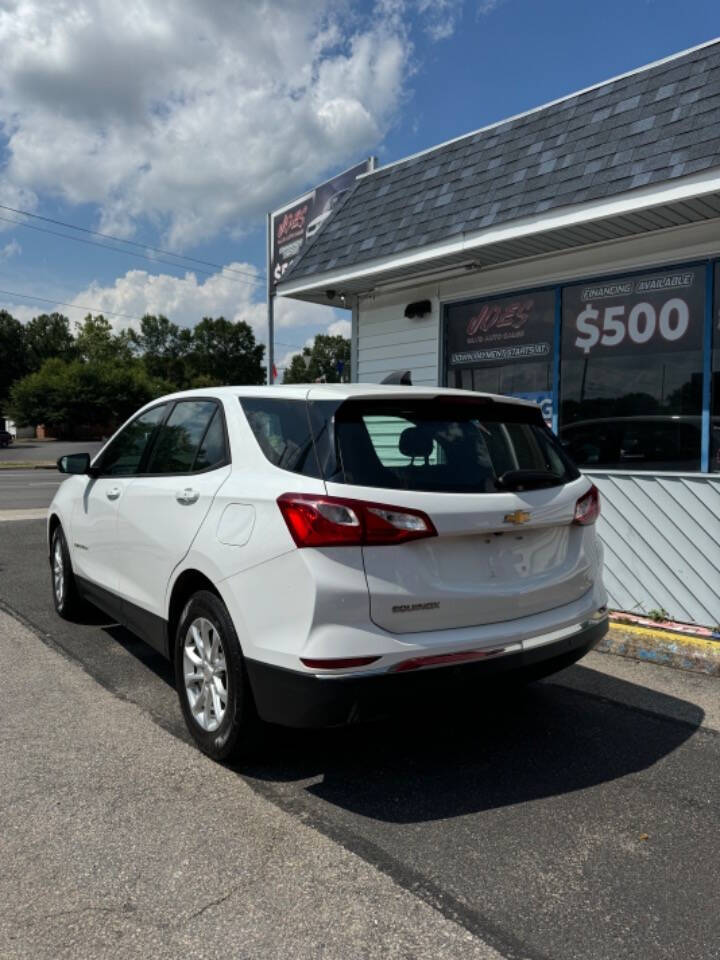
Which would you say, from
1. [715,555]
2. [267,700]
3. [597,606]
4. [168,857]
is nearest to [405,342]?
[715,555]

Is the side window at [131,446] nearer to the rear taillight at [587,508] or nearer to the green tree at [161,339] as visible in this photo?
the rear taillight at [587,508]

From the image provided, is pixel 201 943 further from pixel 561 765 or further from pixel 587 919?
pixel 561 765

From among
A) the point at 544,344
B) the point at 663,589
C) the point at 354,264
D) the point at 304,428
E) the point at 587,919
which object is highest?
the point at 354,264

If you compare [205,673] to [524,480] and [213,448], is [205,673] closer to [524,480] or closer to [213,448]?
[213,448]

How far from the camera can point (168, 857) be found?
2688 millimetres

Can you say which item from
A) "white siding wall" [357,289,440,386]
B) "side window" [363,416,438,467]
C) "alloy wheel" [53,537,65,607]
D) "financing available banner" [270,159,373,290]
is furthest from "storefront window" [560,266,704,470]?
"financing available banner" [270,159,373,290]

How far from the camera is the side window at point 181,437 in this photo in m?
3.93

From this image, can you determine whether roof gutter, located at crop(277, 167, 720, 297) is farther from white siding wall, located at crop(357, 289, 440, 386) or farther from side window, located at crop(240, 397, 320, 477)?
side window, located at crop(240, 397, 320, 477)

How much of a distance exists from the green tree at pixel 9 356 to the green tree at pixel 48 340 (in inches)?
42.9

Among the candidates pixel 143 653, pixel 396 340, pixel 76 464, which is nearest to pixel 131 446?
pixel 76 464

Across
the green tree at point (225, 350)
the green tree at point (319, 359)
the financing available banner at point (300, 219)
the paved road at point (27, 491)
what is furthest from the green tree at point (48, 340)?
the financing available banner at point (300, 219)

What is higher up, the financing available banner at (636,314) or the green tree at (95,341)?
the green tree at (95,341)

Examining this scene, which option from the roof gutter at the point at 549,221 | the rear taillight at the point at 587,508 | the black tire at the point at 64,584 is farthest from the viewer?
the black tire at the point at 64,584

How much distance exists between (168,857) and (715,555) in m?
4.23
